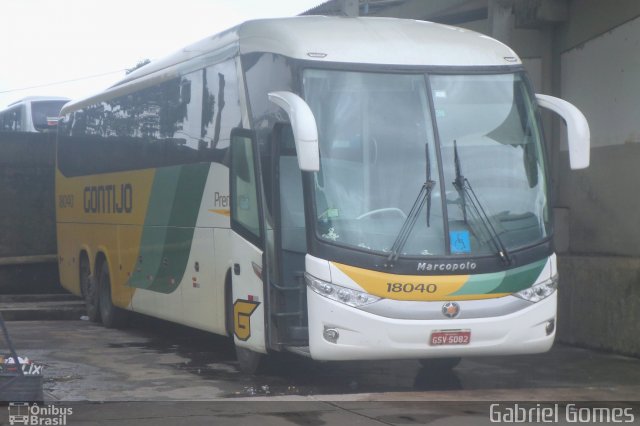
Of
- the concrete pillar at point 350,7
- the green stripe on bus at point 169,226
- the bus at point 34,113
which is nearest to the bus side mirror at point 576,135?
the green stripe on bus at point 169,226

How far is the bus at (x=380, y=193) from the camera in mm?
9570

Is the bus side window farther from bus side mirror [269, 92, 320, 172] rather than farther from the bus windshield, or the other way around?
bus side mirror [269, 92, 320, 172]

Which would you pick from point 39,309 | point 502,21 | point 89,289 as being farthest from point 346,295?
point 39,309

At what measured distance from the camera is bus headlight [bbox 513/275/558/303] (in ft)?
32.6

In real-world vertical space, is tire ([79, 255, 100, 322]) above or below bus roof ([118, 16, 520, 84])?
below

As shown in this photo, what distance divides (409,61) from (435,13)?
8.59 metres

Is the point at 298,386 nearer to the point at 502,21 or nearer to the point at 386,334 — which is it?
the point at 386,334

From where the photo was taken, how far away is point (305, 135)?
30.4 feet

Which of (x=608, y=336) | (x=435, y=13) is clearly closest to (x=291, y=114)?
(x=608, y=336)

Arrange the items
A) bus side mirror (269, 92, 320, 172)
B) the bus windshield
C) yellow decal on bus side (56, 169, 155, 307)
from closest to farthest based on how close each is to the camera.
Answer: bus side mirror (269, 92, 320, 172) < the bus windshield < yellow decal on bus side (56, 169, 155, 307)

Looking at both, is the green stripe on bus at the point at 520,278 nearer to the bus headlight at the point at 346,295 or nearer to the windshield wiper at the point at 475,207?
the windshield wiper at the point at 475,207

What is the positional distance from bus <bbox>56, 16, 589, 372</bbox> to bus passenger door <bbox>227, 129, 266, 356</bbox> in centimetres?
3

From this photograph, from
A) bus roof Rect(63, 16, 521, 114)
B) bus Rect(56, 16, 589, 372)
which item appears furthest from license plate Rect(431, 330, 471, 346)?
bus roof Rect(63, 16, 521, 114)

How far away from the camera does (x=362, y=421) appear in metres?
8.73
